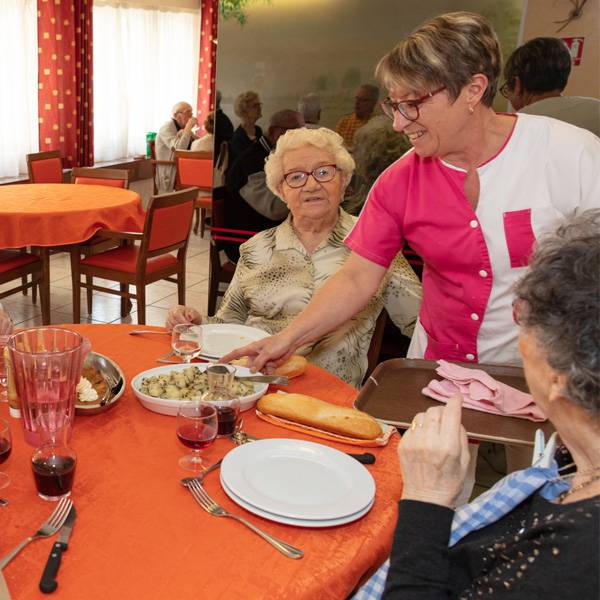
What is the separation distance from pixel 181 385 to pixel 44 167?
501 centimetres

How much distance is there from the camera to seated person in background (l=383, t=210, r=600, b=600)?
85 centimetres

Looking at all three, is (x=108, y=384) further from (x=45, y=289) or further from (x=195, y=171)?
(x=195, y=171)

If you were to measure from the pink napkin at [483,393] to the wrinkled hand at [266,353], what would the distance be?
445mm

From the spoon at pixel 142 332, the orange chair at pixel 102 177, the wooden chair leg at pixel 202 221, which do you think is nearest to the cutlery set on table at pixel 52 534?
the spoon at pixel 142 332

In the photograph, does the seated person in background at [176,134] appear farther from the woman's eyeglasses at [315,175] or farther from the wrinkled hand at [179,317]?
the wrinkled hand at [179,317]

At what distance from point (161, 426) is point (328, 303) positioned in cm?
69

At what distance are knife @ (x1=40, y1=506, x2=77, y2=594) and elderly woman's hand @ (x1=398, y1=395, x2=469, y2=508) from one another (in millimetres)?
560

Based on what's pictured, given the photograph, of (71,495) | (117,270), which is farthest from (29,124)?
(71,495)

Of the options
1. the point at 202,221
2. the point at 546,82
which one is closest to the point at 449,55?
the point at 546,82

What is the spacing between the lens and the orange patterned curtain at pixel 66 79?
7301 millimetres

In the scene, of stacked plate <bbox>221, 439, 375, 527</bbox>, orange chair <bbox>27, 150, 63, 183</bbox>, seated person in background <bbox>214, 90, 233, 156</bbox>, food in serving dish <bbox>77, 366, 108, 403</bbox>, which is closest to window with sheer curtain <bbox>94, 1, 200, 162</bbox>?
orange chair <bbox>27, 150, 63, 183</bbox>

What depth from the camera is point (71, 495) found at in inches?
47.6

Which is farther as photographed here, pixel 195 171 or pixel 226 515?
pixel 195 171

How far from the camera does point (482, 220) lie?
1.80 meters
